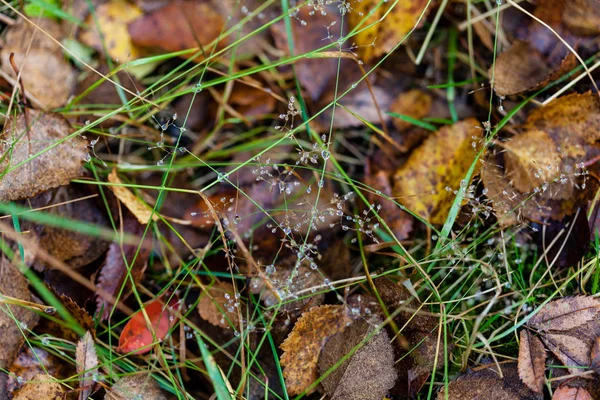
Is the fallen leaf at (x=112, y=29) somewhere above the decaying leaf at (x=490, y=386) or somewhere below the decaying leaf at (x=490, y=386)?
above

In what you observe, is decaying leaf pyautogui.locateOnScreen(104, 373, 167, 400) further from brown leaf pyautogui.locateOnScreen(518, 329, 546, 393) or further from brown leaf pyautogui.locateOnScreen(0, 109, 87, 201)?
brown leaf pyautogui.locateOnScreen(518, 329, 546, 393)

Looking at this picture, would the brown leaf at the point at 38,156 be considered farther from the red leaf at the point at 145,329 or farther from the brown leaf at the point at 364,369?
the brown leaf at the point at 364,369

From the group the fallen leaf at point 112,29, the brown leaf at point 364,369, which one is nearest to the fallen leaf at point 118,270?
the brown leaf at point 364,369

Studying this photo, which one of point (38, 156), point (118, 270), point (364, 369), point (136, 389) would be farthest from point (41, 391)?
point (364, 369)

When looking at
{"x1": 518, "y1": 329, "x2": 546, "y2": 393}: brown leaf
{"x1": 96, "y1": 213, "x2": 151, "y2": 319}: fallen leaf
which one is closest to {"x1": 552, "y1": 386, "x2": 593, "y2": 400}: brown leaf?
{"x1": 518, "y1": 329, "x2": 546, "y2": 393}: brown leaf

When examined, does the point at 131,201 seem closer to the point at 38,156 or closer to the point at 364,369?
the point at 38,156
